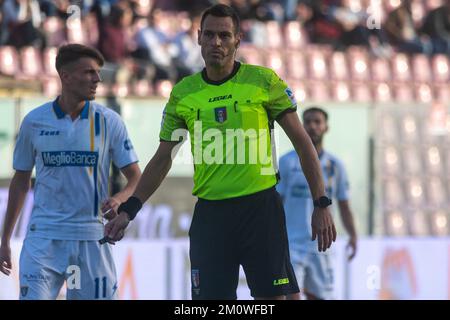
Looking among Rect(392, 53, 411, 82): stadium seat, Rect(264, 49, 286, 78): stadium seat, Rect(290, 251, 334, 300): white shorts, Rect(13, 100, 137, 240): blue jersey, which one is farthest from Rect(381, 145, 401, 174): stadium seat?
Rect(392, 53, 411, 82): stadium seat

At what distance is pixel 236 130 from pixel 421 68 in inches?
502

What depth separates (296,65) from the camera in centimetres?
1702

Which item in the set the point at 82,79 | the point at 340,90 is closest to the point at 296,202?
the point at 82,79

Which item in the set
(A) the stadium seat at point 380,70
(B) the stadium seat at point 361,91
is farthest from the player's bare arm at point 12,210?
(A) the stadium seat at point 380,70

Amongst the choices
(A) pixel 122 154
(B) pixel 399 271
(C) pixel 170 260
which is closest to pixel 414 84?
(B) pixel 399 271

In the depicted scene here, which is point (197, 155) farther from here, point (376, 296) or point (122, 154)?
point (376, 296)

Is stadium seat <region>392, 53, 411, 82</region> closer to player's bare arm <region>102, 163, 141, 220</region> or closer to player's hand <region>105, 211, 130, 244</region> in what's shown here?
player's bare arm <region>102, 163, 141, 220</region>

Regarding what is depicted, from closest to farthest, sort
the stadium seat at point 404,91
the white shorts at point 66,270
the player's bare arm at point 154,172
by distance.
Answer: the player's bare arm at point 154,172
the white shorts at point 66,270
the stadium seat at point 404,91

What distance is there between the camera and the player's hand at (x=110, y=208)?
5.87 m

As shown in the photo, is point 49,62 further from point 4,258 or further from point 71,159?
point 71,159

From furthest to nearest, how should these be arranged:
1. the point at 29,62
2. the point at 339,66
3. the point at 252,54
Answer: the point at 339,66, the point at 252,54, the point at 29,62

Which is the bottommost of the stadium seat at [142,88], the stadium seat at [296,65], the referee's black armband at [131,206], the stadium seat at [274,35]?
the referee's black armband at [131,206]

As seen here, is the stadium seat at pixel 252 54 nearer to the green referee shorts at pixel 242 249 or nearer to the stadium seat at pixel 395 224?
the stadium seat at pixel 395 224

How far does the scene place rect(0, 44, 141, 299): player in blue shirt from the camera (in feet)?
20.3
